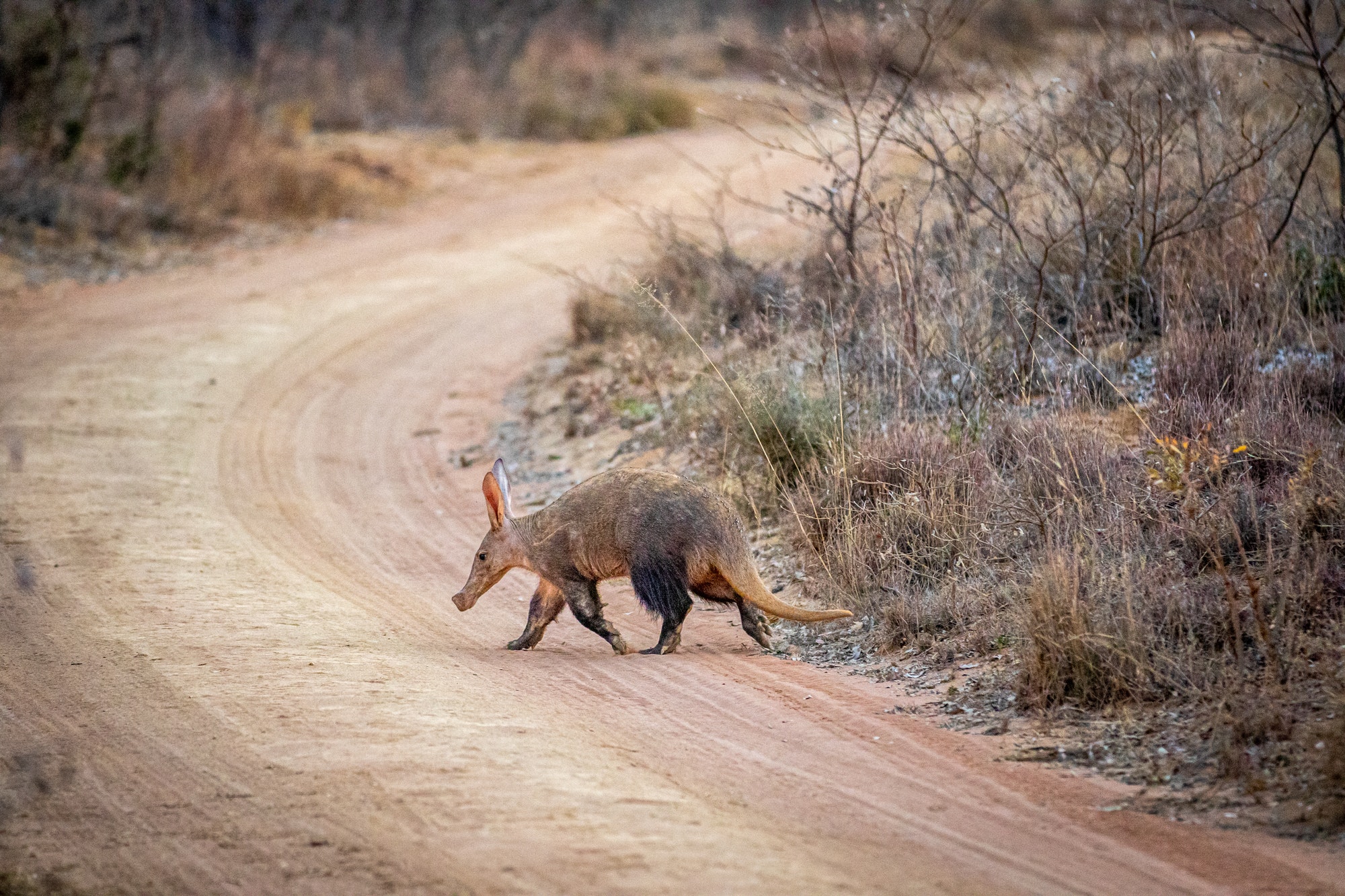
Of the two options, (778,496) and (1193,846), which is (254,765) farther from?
(778,496)

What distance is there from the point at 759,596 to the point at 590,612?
2.81 feet

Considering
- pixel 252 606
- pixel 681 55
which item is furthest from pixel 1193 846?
Answer: pixel 681 55

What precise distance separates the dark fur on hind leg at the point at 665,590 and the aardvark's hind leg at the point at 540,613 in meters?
0.51

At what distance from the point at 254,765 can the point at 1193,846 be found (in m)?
3.13

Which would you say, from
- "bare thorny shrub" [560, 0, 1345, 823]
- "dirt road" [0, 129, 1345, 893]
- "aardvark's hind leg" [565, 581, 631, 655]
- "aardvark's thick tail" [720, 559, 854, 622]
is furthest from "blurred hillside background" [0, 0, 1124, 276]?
"dirt road" [0, 129, 1345, 893]

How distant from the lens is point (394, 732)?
469 cm

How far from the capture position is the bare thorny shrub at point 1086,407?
4980mm

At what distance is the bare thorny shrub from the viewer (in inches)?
196

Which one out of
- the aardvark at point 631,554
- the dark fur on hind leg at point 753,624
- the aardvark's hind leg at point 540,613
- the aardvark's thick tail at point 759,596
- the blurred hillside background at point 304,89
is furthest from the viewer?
the blurred hillside background at point 304,89

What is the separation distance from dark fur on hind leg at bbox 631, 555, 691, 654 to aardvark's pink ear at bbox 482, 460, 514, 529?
837 mm

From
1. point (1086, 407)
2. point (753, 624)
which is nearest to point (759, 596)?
point (753, 624)

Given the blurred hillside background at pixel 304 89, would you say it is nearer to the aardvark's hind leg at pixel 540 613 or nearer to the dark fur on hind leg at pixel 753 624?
the dark fur on hind leg at pixel 753 624

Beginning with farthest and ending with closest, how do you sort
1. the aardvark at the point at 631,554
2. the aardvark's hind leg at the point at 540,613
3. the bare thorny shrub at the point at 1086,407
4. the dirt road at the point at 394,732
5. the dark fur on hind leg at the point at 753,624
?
the aardvark's hind leg at the point at 540,613 < the dark fur on hind leg at the point at 753,624 < the aardvark at the point at 631,554 < the bare thorny shrub at the point at 1086,407 < the dirt road at the point at 394,732

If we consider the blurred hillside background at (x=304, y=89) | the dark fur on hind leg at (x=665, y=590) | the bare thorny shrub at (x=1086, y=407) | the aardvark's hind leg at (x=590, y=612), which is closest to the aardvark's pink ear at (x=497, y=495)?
the aardvark's hind leg at (x=590, y=612)
